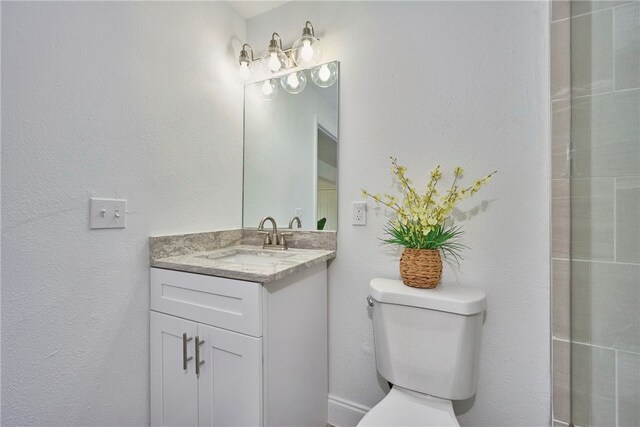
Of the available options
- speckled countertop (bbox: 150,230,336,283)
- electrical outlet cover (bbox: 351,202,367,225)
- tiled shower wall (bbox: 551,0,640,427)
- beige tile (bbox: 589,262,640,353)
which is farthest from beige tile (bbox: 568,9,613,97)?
speckled countertop (bbox: 150,230,336,283)

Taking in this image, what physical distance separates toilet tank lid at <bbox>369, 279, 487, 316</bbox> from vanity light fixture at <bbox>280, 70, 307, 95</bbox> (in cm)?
111

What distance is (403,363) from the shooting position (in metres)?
1.09

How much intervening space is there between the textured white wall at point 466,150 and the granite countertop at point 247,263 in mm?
235

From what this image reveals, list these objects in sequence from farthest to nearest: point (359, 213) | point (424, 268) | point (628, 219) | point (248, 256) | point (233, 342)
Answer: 1. point (248, 256)
2. point (359, 213)
3. point (424, 268)
4. point (233, 342)
5. point (628, 219)

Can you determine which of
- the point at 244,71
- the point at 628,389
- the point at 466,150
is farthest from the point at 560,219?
the point at 244,71

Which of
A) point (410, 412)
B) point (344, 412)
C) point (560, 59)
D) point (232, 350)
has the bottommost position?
point (344, 412)

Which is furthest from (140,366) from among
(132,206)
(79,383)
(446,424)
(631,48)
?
(631,48)

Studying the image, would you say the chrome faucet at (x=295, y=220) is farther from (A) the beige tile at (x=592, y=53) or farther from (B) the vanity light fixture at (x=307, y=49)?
(A) the beige tile at (x=592, y=53)

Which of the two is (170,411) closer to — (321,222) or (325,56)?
(321,222)

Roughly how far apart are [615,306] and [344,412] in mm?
1179

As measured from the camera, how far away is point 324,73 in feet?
4.80

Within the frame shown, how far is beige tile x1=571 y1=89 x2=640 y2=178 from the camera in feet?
2.42

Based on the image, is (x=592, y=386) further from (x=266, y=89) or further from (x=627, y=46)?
(x=266, y=89)

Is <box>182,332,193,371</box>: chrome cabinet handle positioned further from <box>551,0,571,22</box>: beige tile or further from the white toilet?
<box>551,0,571,22</box>: beige tile
